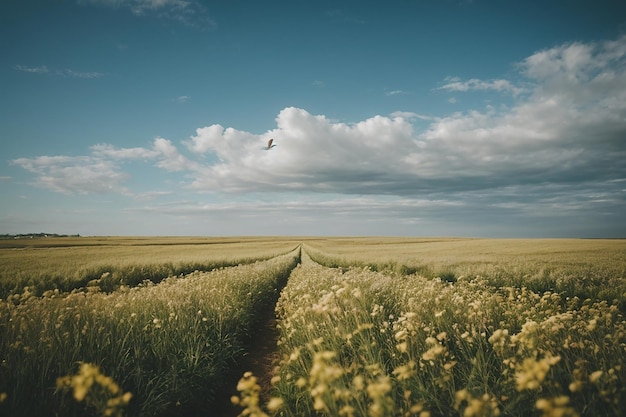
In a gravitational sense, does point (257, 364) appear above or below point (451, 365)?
below

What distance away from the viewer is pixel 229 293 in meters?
8.66

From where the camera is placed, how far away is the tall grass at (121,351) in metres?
3.64

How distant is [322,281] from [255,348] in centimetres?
289

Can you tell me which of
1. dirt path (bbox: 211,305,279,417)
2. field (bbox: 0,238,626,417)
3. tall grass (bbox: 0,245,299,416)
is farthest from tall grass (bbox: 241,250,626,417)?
tall grass (bbox: 0,245,299,416)

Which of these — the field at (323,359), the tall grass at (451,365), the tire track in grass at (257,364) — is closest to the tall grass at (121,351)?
the field at (323,359)

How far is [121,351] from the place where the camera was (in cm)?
446

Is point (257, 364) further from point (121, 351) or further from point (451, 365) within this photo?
point (451, 365)

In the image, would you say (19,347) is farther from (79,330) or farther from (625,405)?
(625,405)

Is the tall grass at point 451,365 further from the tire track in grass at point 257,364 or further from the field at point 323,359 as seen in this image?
the tire track in grass at point 257,364

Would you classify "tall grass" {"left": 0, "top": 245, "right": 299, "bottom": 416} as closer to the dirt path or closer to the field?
the field

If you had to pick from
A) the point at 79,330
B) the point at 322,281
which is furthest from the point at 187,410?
the point at 322,281

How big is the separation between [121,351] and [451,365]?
14.4 feet

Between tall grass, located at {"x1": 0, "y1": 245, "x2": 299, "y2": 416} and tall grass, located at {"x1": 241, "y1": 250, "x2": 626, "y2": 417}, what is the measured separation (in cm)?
137

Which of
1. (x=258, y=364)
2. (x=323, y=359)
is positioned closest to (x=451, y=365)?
(x=323, y=359)
